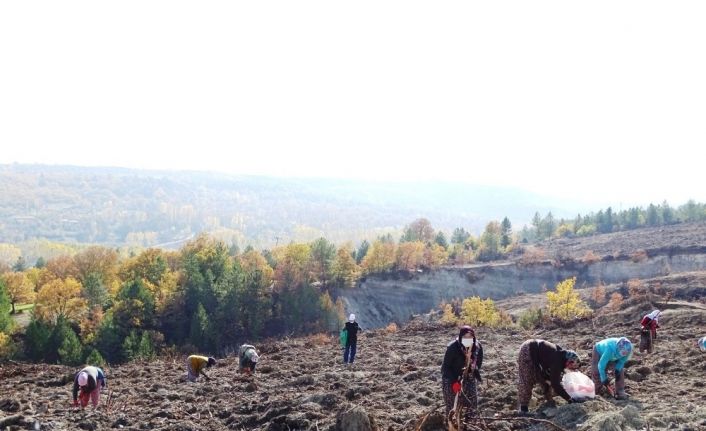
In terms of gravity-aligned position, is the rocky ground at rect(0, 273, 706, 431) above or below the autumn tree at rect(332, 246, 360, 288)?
above

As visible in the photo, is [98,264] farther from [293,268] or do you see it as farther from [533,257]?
[533,257]

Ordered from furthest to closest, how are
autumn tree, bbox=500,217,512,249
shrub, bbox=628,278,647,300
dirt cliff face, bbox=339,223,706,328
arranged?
autumn tree, bbox=500,217,512,249, dirt cliff face, bbox=339,223,706,328, shrub, bbox=628,278,647,300

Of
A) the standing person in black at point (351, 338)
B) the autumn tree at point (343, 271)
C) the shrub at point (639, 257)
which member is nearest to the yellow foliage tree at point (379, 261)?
the autumn tree at point (343, 271)

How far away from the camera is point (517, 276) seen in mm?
64000

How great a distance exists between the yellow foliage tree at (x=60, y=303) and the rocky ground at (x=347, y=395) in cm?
1989

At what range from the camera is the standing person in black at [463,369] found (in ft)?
26.8

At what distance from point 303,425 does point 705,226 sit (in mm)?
75146

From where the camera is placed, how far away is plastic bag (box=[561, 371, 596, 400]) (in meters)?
8.41

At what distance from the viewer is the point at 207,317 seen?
4200 centimetres

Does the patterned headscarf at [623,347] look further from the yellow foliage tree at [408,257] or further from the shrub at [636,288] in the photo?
the yellow foliage tree at [408,257]

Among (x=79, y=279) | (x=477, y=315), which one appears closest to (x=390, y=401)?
(x=477, y=315)

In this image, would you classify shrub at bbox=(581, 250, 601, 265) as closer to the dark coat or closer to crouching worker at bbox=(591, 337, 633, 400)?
Answer: crouching worker at bbox=(591, 337, 633, 400)

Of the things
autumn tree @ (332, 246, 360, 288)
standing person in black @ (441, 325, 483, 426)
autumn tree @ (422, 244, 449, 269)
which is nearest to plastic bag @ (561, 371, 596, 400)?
standing person in black @ (441, 325, 483, 426)

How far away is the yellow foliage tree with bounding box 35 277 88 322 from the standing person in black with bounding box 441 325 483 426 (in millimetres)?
35148
